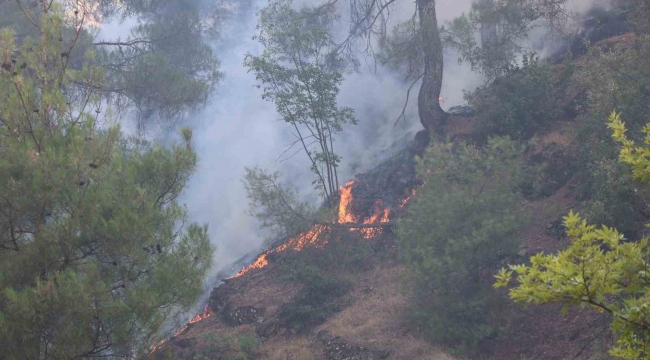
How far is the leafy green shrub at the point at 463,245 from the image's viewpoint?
10.3 metres

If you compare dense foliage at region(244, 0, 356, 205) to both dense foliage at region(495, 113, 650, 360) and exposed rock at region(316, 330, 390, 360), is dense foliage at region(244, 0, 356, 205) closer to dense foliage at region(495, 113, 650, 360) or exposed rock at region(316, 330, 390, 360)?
exposed rock at region(316, 330, 390, 360)

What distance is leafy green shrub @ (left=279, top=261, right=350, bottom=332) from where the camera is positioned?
13.0 m

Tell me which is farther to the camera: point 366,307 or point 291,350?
point 366,307

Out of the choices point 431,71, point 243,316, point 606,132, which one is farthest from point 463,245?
point 431,71

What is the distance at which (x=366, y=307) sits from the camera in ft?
42.3

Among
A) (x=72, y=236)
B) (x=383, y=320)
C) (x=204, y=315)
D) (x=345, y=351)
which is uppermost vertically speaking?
(x=204, y=315)

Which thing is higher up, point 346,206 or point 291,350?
point 346,206

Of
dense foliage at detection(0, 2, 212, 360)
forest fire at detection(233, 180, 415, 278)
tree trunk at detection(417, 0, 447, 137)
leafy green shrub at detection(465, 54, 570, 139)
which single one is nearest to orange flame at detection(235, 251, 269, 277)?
forest fire at detection(233, 180, 415, 278)

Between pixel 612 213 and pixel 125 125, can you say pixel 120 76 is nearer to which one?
pixel 125 125

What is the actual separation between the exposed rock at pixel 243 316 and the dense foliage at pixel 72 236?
629 cm

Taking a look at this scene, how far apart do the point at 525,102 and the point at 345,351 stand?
24.6 feet

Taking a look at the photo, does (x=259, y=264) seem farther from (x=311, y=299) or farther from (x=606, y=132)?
(x=606, y=132)

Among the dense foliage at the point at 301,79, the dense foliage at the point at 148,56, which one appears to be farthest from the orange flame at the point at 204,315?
the dense foliage at the point at 148,56

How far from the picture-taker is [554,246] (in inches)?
456
